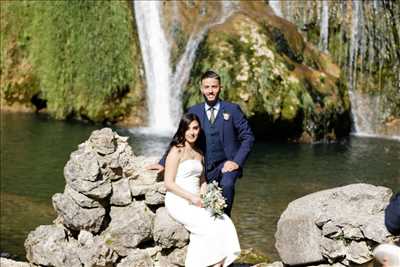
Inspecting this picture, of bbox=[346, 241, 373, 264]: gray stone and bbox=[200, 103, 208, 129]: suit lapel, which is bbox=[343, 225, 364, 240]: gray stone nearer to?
bbox=[346, 241, 373, 264]: gray stone

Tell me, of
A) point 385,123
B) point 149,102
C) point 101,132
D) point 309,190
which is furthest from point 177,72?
point 101,132

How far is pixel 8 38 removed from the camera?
33219 millimetres

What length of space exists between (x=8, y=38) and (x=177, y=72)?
9279mm

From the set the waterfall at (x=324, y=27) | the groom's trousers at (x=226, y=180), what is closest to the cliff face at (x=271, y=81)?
the waterfall at (x=324, y=27)

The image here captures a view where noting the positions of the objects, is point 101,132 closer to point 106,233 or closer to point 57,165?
point 106,233

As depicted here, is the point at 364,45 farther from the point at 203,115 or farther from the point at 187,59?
the point at 203,115

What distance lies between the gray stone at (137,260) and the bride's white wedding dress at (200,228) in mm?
1265

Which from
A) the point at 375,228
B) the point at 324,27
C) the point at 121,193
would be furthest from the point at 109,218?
the point at 324,27

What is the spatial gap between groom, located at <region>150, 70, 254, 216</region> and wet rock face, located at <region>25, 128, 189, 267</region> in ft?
3.26

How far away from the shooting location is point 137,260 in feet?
29.0

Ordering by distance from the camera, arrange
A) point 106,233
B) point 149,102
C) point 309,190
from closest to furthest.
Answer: point 106,233, point 309,190, point 149,102

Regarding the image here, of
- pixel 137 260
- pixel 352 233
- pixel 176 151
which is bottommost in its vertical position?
pixel 137 260

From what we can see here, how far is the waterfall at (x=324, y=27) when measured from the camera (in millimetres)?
29859

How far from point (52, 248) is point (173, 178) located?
7.85 feet
